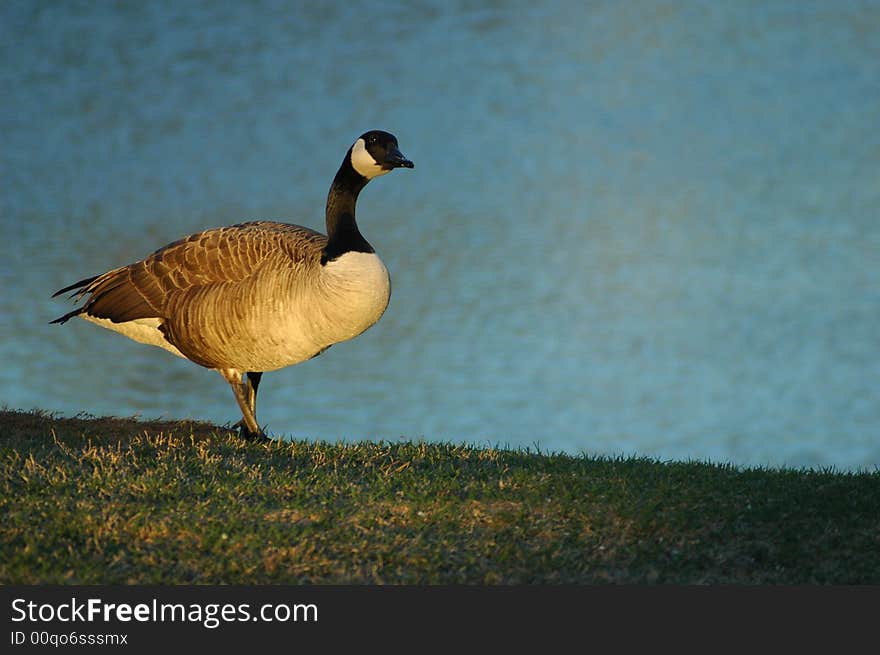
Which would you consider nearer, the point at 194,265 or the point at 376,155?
the point at 376,155

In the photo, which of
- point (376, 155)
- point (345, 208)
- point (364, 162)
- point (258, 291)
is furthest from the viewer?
point (345, 208)

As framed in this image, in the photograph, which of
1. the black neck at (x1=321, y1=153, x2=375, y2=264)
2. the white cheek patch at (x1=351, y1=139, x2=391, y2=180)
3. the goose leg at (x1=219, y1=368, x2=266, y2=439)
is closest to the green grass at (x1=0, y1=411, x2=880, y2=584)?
the goose leg at (x1=219, y1=368, x2=266, y2=439)

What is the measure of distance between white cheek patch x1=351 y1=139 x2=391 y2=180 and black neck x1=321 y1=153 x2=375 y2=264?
0.32 ft

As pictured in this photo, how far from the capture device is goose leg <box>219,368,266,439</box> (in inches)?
467

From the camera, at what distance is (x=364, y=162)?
11.6m

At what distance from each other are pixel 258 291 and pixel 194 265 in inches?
47.8

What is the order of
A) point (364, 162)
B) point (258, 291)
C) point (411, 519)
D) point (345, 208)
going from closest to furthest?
1. point (411, 519)
2. point (258, 291)
3. point (364, 162)
4. point (345, 208)

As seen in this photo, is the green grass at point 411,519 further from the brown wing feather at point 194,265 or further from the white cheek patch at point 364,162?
the white cheek patch at point 364,162

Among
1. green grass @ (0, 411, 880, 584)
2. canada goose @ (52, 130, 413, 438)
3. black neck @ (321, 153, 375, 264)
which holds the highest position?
black neck @ (321, 153, 375, 264)

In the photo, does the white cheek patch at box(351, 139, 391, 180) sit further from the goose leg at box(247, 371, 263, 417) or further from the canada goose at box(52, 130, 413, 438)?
the goose leg at box(247, 371, 263, 417)

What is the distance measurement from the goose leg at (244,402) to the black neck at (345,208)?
6.63ft

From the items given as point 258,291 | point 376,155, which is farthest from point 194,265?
point 376,155

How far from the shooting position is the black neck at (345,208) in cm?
1141

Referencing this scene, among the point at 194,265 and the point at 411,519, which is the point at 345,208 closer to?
the point at 194,265
